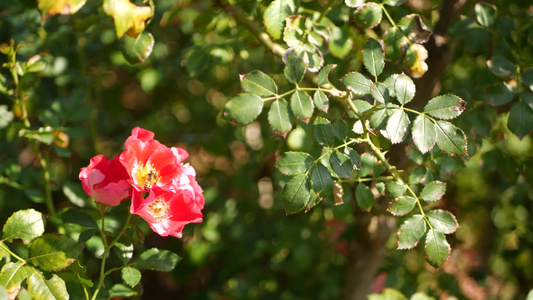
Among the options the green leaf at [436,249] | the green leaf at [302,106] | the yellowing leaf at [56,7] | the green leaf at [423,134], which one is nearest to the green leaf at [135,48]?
the yellowing leaf at [56,7]

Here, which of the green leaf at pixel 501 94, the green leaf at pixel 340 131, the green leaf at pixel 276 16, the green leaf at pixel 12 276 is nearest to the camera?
the green leaf at pixel 12 276

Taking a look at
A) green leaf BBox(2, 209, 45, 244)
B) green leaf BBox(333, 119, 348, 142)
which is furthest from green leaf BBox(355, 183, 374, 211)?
green leaf BBox(2, 209, 45, 244)

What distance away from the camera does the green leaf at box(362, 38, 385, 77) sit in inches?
36.4

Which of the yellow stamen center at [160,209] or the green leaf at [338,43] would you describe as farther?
the green leaf at [338,43]

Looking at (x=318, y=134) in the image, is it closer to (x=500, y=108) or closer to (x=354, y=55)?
(x=354, y=55)

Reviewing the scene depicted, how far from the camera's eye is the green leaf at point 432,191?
0.97 metres

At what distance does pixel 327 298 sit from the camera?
168cm

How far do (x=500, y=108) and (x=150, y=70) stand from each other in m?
1.07

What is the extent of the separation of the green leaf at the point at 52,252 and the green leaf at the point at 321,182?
16.5 inches

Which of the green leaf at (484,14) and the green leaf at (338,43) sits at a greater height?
the green leaf at (484,14)

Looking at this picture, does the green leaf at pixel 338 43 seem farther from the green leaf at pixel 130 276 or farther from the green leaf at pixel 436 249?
the green leaf at pixel 130 276

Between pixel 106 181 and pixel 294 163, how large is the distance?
0.34 m

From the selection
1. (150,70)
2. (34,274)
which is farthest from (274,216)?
(34,274)

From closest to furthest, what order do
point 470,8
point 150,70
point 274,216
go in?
point 470,8 → point 150,70 → point 274,216
